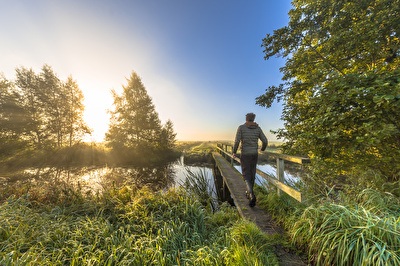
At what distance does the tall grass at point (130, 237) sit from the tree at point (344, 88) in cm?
250

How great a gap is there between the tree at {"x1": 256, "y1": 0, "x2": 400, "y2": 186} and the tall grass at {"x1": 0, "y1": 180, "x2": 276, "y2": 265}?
8.21ft

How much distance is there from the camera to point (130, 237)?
2.82 m

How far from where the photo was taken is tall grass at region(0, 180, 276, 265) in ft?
7.46

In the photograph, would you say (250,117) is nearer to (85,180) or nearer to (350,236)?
(350,236)

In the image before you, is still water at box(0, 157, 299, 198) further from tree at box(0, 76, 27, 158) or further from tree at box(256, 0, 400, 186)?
tree at box(0, 76, 27, 158)

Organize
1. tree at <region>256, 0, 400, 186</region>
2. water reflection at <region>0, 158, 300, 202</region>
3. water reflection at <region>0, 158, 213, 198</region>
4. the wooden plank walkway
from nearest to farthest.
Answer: the wooden plank walkway
tree at <region>256, 0, 400, 186</region>
water reflection at <region>0, 158, 300, 202</region>
water reflection at <region>0, 158, 213, 198</region>

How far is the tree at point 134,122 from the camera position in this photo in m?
18.7

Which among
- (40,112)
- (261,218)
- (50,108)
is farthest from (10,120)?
(261,218)

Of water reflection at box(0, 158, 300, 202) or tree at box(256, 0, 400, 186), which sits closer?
tree at box(256, 0, 400, 186)

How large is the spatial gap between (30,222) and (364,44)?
9007 mm

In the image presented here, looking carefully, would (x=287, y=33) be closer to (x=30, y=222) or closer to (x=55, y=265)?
(x=55, y=265)

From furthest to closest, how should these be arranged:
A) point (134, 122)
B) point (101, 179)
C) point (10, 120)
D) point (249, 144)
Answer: point (134, 122)
point (10, 120)
point (101, 179)
point (249, 144)

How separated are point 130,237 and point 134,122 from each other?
1775cm

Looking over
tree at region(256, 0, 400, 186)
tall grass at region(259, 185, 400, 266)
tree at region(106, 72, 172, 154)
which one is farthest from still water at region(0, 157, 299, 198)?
tree at region(106, 72, 172, 154)
